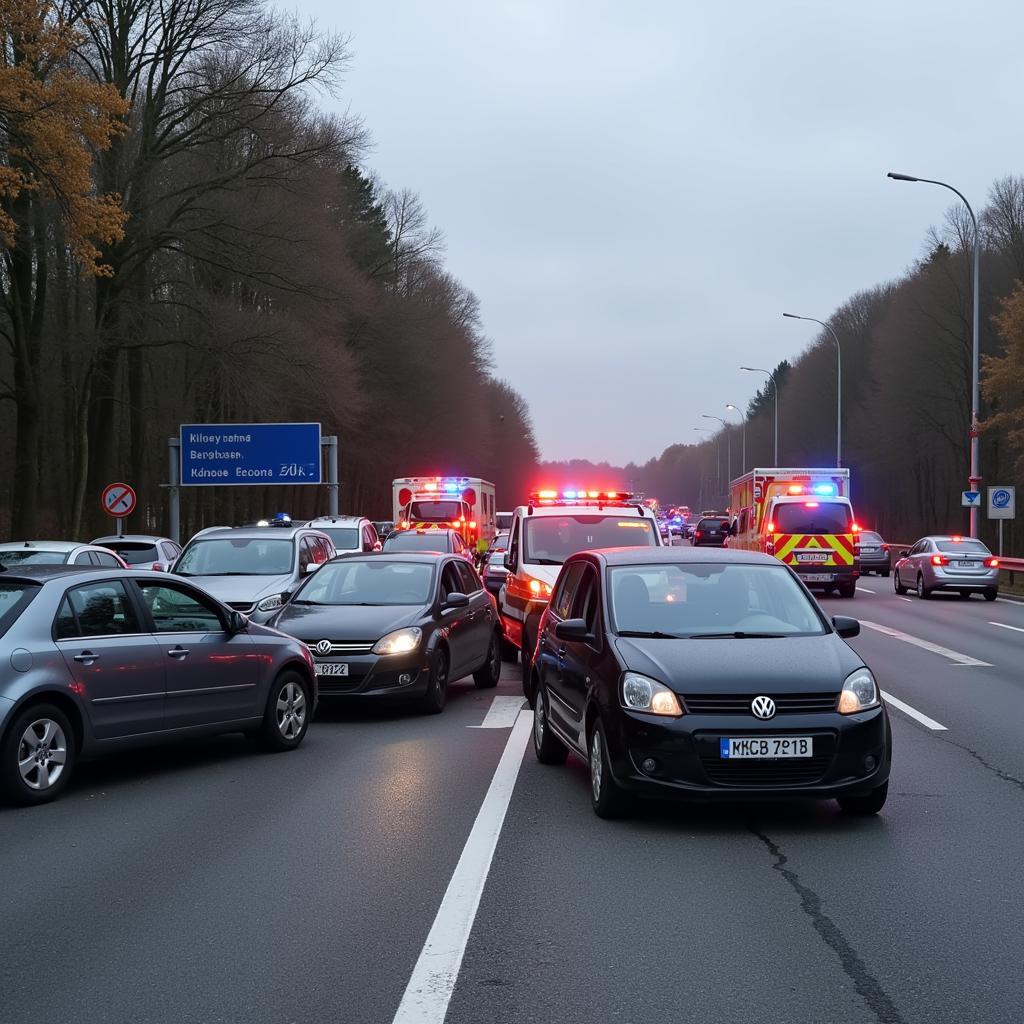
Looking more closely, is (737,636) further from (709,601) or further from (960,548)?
(960,548)

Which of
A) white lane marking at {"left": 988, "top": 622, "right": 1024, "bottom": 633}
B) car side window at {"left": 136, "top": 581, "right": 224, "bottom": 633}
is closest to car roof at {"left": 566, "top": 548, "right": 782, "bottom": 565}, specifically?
car side window at {"left": 136, "top": 581, "right": 224, "bottom": 633}

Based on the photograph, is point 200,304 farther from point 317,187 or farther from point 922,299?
point 922,299

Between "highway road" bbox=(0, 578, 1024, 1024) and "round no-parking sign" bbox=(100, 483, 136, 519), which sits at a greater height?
"round no-parking sign" bbox=(100, 483, 136, 519)

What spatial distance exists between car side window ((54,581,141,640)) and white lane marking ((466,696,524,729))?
3590 mm

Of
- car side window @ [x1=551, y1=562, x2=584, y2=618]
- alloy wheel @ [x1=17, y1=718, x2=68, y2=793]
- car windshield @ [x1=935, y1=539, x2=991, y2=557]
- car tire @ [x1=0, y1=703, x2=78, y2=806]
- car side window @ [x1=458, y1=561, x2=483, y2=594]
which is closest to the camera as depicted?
car tire @ [x1=0, y1=703, x2=78, y2=806]

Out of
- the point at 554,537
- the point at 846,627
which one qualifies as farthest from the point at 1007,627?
the point at 846,627

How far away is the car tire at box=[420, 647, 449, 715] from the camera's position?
12.3 m

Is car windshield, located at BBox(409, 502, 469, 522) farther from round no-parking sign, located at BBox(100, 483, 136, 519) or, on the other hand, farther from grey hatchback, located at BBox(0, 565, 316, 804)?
grey hatchback, located at BBox(0, 565, 316, 804)

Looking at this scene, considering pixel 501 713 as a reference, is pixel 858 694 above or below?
above

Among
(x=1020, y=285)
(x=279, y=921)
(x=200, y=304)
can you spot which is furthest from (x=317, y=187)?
(x=279, y=921)

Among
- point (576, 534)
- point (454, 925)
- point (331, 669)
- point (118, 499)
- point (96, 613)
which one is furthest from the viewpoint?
point (118, 499)

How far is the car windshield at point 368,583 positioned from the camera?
43.7 ft

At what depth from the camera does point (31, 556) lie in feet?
50.3

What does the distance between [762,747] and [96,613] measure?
445 centimetres
